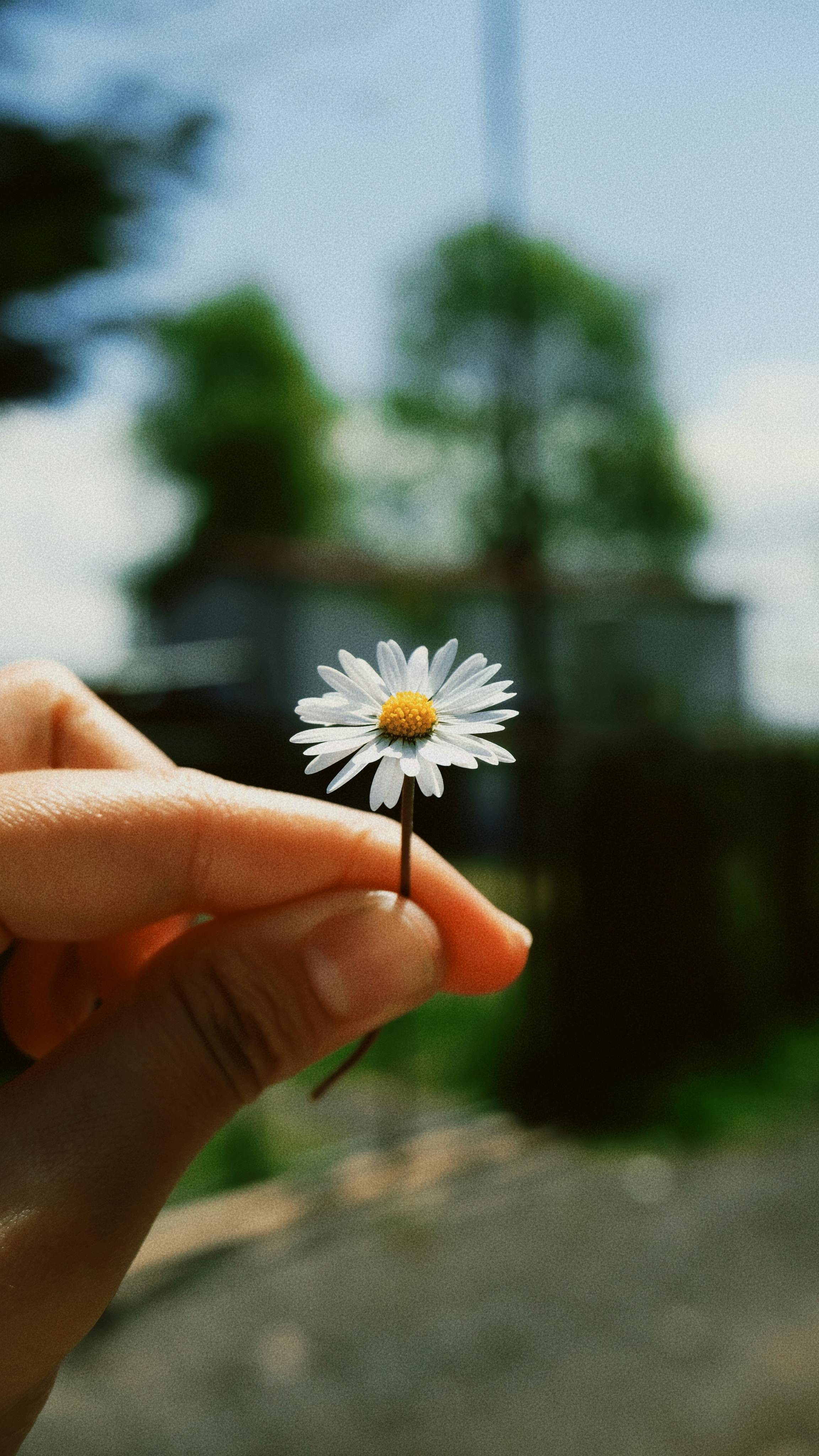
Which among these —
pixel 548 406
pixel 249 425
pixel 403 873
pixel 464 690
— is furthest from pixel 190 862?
pixel 249 425

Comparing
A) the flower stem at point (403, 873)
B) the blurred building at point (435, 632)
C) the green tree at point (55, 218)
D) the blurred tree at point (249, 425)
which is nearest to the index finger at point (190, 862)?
the flower stem at point (403, 873)

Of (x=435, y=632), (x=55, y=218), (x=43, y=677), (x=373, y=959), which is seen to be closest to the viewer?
(x=373, y=959)

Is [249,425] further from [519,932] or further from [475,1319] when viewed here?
[519,932]

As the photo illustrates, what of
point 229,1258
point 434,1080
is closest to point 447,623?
point 434,1080

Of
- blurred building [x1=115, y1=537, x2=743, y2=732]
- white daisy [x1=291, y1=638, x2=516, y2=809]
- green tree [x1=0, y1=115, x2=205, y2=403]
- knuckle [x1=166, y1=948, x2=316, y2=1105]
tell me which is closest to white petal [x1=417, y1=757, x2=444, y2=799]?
white daisy [x1=291, y1=638, x2=516, y2=809]

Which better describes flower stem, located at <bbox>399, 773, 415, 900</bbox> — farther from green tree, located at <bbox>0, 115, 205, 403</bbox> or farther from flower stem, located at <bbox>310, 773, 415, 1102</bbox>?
green tree, located at <bbox>0, 115, 205, 403</bbox>

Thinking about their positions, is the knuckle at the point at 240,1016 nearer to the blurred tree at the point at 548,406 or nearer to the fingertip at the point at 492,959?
the fingertip at the point at 492,959

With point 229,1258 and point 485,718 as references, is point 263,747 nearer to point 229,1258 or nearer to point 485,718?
point 229,1258
